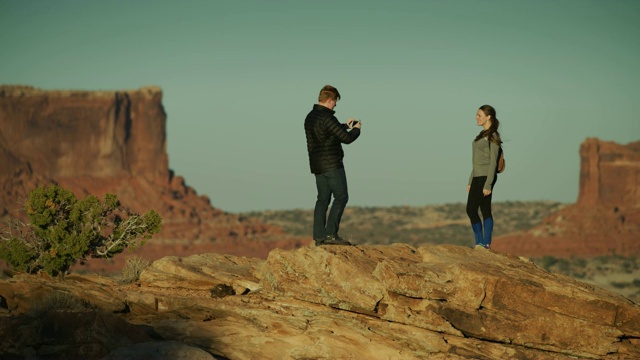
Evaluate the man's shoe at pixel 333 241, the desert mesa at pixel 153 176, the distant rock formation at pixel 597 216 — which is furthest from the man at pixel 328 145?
the desert mesa at pixel 153 176

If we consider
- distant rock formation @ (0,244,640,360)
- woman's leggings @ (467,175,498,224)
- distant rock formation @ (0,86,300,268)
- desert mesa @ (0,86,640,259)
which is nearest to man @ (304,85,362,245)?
distant rock formation @ (0,244,640,360)

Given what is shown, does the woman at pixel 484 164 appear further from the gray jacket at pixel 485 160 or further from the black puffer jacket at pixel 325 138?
the black puffer jacket at pixel 325 138

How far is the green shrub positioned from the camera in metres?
16.5

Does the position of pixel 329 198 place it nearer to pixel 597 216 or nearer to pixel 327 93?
pixel 327 93

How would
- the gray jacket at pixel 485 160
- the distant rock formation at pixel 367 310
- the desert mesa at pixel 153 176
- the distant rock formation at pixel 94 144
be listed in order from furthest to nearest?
the distant rock formation at pixel 94 144
the desert mesa at pixel 153 176
the gray jacket at pixel 485 160
the distant rock formation at pixel 367 310

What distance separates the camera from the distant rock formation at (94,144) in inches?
4291

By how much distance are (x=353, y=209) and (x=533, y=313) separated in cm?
9978

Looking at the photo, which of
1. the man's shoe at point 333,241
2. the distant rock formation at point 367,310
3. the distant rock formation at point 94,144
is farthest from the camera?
the distant rock formation at point 94,144

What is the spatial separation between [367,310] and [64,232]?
631 centimetres

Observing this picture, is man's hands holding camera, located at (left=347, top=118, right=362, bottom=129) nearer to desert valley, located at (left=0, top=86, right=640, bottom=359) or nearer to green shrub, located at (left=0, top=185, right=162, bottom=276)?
desert valley, located at (left=0, top=86, right=640, bottom=359)

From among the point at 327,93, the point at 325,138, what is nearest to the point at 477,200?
the point at 325,138

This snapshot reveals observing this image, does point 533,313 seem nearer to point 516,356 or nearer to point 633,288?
point 516,356

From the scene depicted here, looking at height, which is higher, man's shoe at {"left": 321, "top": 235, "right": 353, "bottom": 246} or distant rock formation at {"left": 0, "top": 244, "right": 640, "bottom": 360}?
man's shoe at {"left": 321, "top": 235, "right": 353, "bottom": 246}

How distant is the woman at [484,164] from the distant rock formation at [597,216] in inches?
2929
